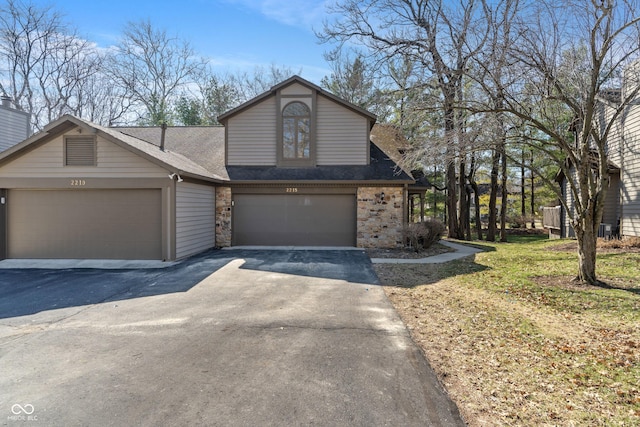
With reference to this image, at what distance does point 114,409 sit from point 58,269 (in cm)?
841

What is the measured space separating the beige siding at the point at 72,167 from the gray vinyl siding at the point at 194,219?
4.24 ft

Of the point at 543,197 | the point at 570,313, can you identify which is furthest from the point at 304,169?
the point at 543,197

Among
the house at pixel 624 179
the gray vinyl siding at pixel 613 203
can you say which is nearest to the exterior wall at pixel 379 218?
the house at pixel 624 179

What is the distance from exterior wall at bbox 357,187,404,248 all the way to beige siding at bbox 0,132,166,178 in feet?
24.0

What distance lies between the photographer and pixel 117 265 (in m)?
10.0

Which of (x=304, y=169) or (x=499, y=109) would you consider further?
(x=304, y=169)

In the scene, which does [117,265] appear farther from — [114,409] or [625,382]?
[625,382]

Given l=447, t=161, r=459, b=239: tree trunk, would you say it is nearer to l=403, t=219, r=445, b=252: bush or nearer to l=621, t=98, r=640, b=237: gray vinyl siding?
l=403, t=219, r=445, b=252: bush

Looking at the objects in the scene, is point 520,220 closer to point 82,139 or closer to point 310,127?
point 310,127

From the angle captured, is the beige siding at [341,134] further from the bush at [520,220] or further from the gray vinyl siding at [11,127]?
the bush at [520,220]

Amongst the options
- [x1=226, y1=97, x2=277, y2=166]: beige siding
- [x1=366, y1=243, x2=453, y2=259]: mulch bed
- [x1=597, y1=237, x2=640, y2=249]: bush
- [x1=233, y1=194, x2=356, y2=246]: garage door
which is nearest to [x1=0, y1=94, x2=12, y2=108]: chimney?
[x1=226, y1=97, x2=277, y2=166]: beige siding

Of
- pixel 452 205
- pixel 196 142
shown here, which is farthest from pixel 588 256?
pixel 196 142

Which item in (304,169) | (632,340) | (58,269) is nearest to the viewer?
(632,340)

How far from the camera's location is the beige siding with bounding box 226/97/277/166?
1407cm
